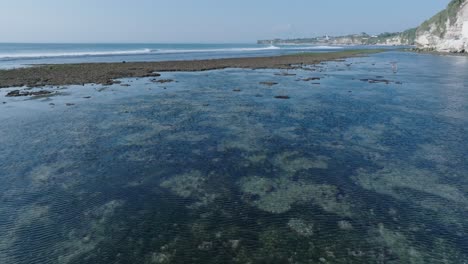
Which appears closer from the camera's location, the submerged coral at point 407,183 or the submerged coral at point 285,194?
the submerged coral at point 285,194

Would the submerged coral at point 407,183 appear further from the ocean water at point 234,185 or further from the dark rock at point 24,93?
Answer: the dark rock at point 24,93

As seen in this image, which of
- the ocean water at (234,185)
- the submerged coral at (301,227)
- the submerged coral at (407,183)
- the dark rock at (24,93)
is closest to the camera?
the ocean water at (234,185)

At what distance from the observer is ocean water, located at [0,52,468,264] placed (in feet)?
34.7

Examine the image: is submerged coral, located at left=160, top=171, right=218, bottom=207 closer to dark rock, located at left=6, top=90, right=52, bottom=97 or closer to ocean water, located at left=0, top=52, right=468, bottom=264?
ocean water, located at left=0, top=52, right=468, bottom=264

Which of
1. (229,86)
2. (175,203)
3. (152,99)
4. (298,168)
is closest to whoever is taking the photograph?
(175,203)

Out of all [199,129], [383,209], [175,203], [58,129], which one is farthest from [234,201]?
[58,129]

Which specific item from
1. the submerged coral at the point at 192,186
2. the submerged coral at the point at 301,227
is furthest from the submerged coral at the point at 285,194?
the submerged coral at the point at 192,186

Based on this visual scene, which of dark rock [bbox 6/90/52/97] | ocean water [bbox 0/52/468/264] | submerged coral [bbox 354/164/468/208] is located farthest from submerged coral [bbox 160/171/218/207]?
dark rock [bbox 6/90/52/97]

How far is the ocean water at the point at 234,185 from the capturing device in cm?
1058

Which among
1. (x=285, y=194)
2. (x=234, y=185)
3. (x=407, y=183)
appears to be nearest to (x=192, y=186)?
(x=234, y=185)

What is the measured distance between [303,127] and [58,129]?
2014 cm

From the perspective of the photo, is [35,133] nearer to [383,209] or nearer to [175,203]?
[175,203]

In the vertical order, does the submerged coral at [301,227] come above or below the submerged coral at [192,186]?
below

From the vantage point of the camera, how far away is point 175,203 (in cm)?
1353
